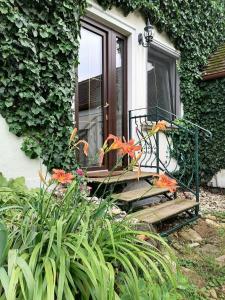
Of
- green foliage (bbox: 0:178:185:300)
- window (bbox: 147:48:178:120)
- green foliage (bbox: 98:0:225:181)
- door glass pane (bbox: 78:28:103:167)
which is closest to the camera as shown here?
green foliage (bbox: 0:178:185:300)

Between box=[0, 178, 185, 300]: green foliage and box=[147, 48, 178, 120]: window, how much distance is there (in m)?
3.89

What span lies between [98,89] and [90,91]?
0.55ft

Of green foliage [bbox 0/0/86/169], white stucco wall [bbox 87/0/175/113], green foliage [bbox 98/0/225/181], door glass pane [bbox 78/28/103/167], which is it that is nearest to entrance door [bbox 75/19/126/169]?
door glass pane [bbox 78/28/103/167]

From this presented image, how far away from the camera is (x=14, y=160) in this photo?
3.18 meters

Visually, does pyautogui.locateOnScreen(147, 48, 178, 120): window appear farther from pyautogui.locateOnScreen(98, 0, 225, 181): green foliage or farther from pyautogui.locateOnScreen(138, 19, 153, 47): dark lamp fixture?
pyautogui.locateOnScreen(138, 19, 153, 47): dark lamp fixture

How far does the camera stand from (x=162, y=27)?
5.40m

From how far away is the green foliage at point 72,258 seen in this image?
137 centimetres

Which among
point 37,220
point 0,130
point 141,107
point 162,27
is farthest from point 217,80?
point 37,220

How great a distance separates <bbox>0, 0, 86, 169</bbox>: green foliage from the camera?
119 inches

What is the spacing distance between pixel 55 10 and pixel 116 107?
1.81m

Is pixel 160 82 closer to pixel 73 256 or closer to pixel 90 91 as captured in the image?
pixel 90 91

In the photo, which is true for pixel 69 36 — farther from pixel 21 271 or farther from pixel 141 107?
pixel 21 271

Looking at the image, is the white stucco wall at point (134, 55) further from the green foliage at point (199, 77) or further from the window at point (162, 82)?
the green foliage at point (199, 77)

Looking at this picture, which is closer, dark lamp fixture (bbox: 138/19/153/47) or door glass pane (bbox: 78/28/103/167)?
door glass pane (bbox: 78/28/103/167)
